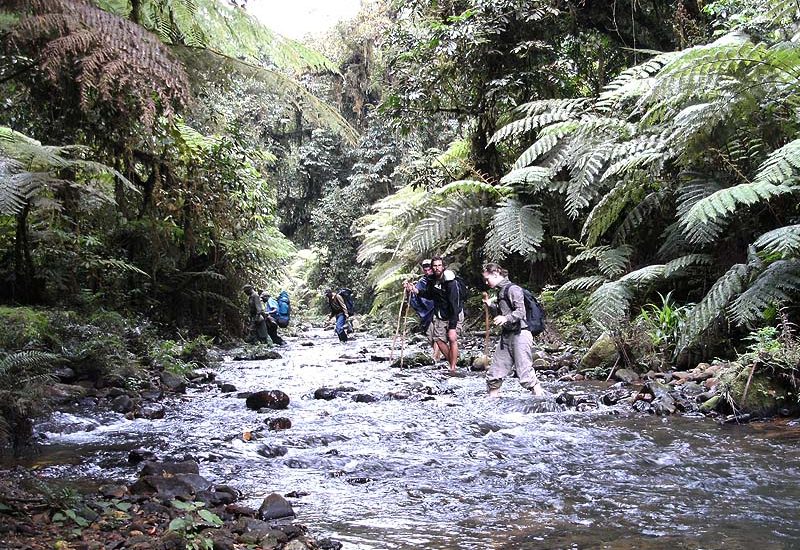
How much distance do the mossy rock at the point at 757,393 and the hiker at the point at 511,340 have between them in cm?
162

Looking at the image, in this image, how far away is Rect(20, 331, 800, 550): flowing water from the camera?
299 centimetres

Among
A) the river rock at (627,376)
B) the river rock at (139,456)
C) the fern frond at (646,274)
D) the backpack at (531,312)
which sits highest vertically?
the fern frond at (646,274)

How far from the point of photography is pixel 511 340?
21.0ft

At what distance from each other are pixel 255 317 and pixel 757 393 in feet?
28.9

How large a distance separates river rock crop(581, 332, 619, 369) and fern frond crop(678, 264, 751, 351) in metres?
0.89

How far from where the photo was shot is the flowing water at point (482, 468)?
299cm

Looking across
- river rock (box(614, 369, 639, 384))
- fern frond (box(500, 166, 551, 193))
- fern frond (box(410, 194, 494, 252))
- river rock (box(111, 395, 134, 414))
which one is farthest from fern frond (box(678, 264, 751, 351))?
fern frond (box(410, 194, 494, 252))

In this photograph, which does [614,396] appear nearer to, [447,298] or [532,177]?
[447,298]

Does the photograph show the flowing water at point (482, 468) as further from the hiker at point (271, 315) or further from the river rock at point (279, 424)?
the hiker at point (271, 315)

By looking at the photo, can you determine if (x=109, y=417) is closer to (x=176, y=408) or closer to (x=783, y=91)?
(x=176, y=408)

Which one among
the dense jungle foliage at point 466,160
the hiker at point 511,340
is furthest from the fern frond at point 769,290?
the hiker at point 511,340

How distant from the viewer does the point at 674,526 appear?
2.98m

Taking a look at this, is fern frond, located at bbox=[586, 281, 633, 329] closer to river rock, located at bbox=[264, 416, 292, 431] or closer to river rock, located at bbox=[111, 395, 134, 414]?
river rock, located at bbox=[264, 416, 292, 431]

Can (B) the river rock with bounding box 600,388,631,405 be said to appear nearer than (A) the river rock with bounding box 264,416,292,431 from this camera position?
No
